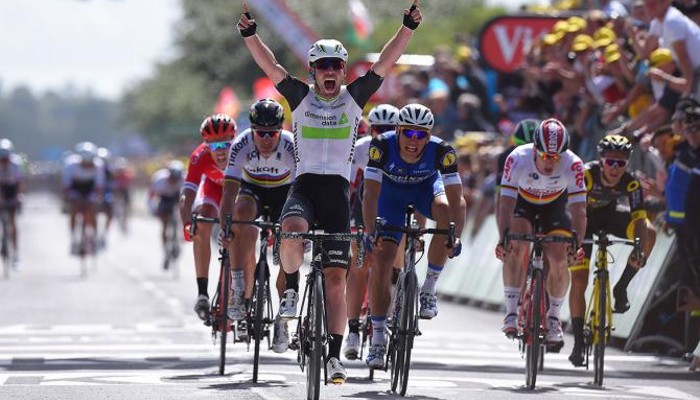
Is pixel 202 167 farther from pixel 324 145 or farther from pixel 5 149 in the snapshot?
pixel 5 149

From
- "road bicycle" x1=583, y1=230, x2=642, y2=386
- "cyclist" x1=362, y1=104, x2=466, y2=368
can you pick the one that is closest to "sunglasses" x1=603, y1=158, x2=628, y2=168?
"road bicycle" x1=583, y1=230, x2=642, y2=386

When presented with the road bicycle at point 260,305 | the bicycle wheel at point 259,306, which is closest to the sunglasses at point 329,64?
the road bicycle at point 260,305

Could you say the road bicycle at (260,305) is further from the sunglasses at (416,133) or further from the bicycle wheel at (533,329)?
the bicycle wheel at (533,329)

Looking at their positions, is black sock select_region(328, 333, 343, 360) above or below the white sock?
below

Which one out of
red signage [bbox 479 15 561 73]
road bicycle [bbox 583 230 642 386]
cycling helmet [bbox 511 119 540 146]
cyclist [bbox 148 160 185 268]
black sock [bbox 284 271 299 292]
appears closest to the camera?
black sock [bbox 284 271 299 292]

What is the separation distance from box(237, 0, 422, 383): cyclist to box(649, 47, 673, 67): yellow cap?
684 centimetres

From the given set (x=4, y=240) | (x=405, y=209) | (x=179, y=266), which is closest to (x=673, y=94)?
(x=405, y=209)

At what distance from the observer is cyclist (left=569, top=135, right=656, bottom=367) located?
14750mm

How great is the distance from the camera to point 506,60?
27.2m

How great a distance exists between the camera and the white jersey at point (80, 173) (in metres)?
32.7

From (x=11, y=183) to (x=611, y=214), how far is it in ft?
56.3

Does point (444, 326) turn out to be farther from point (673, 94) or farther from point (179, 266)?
point (179, 266)

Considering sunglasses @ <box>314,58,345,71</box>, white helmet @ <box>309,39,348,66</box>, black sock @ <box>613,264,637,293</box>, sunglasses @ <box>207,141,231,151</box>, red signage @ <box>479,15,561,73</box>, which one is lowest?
black sock @ <box>613,264,637,293</box>

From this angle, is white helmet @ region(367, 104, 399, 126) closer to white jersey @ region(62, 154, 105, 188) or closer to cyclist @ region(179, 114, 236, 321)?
cyclist @ region(179, 114, 236, 321)
